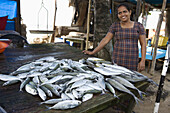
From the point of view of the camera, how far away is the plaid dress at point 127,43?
2909mm

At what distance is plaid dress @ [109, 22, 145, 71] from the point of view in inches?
115

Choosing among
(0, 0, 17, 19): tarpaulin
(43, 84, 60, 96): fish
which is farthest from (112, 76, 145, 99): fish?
(0, 0, 17, 19): tarpaulin

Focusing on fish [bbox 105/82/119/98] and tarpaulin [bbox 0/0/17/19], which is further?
tarpaulin [bbox 0/0/17/19]

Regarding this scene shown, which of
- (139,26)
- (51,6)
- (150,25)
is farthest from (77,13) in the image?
(139,26)

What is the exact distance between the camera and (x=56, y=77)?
178cm

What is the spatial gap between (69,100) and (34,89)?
0.47 m

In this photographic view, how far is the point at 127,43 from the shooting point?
301cm

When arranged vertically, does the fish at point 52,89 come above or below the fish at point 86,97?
above

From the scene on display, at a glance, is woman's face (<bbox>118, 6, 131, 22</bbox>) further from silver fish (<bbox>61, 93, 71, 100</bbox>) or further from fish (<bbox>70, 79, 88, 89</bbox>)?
silver fish (<bbox>61, 93, 71, 100</bbox>)

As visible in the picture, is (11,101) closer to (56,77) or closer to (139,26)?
(56,77)

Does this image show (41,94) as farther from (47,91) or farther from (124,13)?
(124,13)

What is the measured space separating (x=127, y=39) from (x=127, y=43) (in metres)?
0.09

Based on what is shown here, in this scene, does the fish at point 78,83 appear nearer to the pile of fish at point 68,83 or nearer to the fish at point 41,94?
the pile of fish at point 68,83

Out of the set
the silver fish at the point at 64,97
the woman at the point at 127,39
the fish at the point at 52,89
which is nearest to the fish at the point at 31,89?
the fish at the point at 52,89
